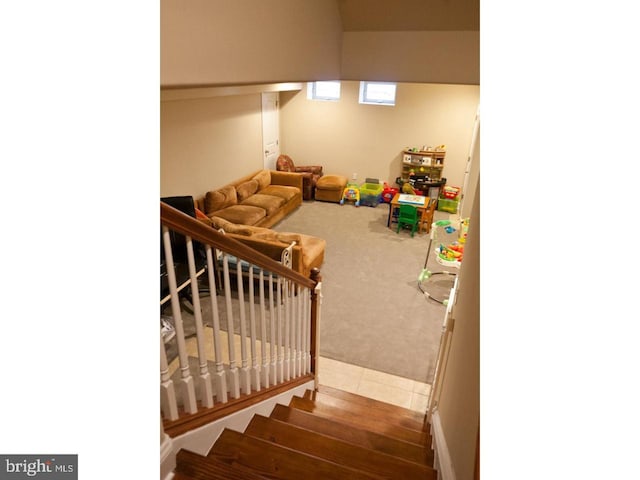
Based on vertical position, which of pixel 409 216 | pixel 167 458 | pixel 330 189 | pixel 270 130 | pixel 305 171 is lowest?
pixel 167 458

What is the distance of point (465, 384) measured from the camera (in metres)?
1.67

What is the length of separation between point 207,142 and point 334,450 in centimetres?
550

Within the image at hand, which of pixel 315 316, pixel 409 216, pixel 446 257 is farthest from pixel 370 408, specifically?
pixel 409 216

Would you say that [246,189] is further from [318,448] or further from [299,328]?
[318,448]

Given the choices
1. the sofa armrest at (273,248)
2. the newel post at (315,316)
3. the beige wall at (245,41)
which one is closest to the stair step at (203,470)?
the newel post at (315,316)

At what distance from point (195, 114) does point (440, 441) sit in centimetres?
558

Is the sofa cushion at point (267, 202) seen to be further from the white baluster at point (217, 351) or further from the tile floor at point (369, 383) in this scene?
the white baluster at point (217, 351)

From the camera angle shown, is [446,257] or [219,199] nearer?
[446,257]

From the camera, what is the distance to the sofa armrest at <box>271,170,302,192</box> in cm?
793

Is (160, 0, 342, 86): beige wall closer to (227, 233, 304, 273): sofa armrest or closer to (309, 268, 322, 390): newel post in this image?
(309, 268, 322, 390): newel post

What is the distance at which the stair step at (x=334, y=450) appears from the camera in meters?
1.81

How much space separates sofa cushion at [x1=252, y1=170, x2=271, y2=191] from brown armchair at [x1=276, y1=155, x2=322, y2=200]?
708mm
